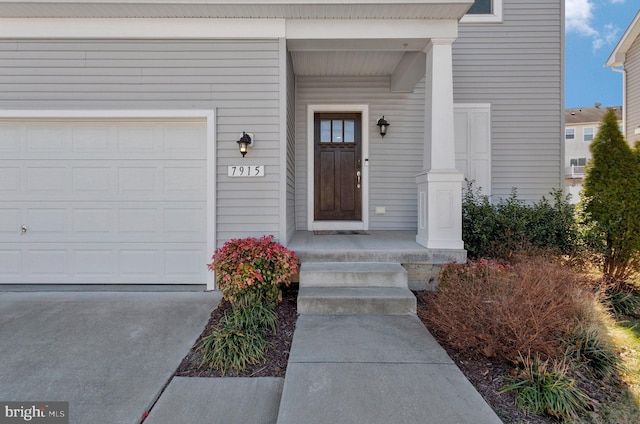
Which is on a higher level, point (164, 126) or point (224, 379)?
point (164, 126)

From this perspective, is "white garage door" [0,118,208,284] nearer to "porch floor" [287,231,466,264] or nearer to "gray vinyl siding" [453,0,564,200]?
"porch floor" [287,231,466,264]

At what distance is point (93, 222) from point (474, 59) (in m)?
6.32

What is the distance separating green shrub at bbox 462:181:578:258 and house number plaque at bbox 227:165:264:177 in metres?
2.85

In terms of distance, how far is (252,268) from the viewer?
132 inches

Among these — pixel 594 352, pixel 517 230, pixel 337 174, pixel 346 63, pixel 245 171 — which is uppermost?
pixel 346 63

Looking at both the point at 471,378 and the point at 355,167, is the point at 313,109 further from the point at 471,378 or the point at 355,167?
the point at 471,378

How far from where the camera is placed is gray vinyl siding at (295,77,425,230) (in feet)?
19.1

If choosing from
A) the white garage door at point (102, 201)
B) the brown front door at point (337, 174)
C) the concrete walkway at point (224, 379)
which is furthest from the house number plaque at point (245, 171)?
the brown front door at point (337, 174)

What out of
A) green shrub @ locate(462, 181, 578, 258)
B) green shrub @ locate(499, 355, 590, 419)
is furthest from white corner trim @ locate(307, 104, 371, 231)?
green shrub @ locate(499, 355, 590, 419)

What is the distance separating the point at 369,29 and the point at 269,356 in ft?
12.4

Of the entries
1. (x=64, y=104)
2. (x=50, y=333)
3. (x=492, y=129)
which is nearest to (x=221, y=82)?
(x=64, y=104)

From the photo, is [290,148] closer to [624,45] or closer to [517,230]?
[517,230]

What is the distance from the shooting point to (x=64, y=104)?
4156mm

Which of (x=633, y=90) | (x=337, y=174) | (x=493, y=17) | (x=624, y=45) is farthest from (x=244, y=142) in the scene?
(x=624, y=45)
